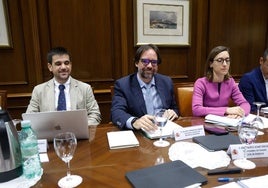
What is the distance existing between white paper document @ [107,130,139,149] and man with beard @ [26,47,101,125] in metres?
0.63

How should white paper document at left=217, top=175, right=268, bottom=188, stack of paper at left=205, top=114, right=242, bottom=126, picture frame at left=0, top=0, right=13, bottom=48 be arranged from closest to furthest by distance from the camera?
white paper document at left=217, top=175, right=268, bottom=188 → stack of paper at left=205, top=114, right=242, bottom=126 → picture frame at left=0, top=0, right=13, bottom=48

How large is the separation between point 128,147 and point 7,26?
7.30 feet

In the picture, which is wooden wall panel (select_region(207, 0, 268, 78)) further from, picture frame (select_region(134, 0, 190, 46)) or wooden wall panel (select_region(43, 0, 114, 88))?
wooden wall panel (select_region(43, 0, 114, 88))

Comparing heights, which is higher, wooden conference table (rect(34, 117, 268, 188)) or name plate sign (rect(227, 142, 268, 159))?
name plate sign (rect(227, 142, 268, 159))

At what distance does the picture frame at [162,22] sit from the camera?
2.89 metres

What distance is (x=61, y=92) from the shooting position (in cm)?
206

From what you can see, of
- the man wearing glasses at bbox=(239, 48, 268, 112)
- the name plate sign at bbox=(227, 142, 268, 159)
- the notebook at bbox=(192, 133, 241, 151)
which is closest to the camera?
the name plate sign at bbox=(227, 142, 268, 159)

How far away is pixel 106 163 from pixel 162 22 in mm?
2381

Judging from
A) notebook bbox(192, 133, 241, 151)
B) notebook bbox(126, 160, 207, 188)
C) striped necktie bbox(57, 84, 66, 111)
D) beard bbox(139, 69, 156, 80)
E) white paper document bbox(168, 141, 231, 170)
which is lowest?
white paper document bbox(168, 141, 231, 170)

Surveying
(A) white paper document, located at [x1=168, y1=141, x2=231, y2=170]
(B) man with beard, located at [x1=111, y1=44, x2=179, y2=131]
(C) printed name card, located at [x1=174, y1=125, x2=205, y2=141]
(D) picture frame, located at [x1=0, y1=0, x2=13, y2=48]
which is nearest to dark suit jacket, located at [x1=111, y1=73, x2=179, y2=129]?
(B) man with beard, located at [x1=111, y1=44, x2=179, y2=131]

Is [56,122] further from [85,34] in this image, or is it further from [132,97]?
[85,34]

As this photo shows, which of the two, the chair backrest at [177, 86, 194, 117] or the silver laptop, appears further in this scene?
the chair backrest at [177, 86, 194, 117]

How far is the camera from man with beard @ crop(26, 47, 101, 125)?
2020 millimetres

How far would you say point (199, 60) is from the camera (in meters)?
3.19
